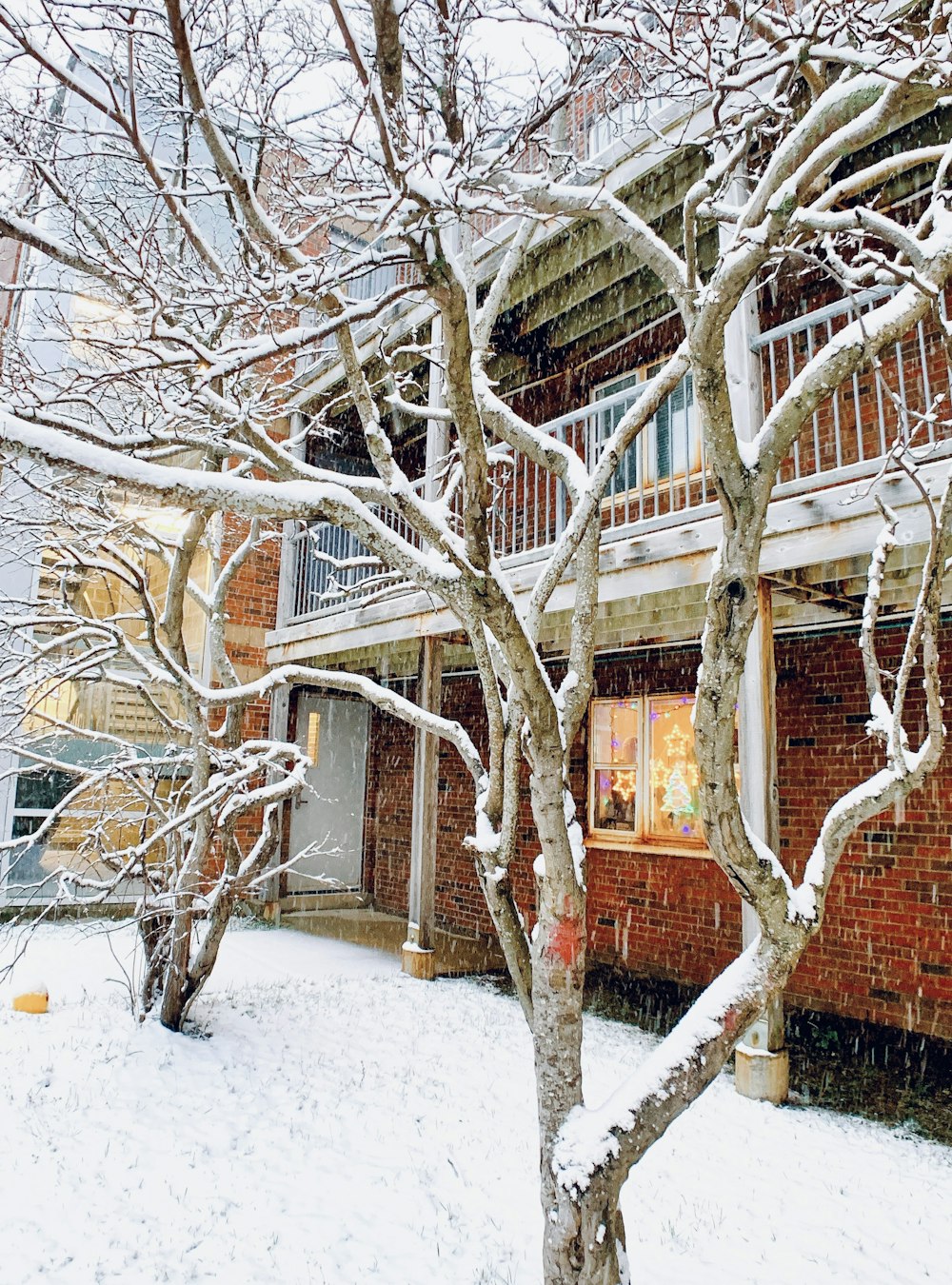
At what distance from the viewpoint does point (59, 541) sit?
19.3 ft

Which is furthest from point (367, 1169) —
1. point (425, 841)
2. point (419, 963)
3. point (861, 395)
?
point (861, 395)

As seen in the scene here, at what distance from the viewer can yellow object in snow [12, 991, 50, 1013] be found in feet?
19.2

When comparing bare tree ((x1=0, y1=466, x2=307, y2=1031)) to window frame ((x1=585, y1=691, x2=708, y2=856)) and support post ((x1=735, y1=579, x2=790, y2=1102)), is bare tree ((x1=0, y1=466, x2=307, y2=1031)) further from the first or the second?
window frame ((x1=585, y1=691, x2=708, y2=856))

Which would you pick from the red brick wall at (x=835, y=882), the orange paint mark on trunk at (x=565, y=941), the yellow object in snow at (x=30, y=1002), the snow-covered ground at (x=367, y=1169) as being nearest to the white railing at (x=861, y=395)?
the red brick wall at (x=835, y=882)

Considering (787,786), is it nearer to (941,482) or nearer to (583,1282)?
(941,482)

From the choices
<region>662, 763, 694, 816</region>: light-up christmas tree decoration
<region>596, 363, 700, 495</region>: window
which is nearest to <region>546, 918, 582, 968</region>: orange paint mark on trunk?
<region>596, 363, 700, 495</region>: window

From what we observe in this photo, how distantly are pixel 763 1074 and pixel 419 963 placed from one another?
137 inches

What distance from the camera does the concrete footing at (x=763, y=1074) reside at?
4684mm

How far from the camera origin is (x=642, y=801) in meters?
8.11

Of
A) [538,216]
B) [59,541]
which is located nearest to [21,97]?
[59,541]

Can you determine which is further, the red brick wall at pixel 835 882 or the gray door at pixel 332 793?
the gray door at pixel 332 793

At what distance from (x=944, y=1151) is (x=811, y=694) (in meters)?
3.47

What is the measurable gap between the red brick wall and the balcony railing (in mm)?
1564

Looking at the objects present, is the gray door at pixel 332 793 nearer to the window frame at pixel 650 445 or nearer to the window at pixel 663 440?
the window frame at pixel 650 445
